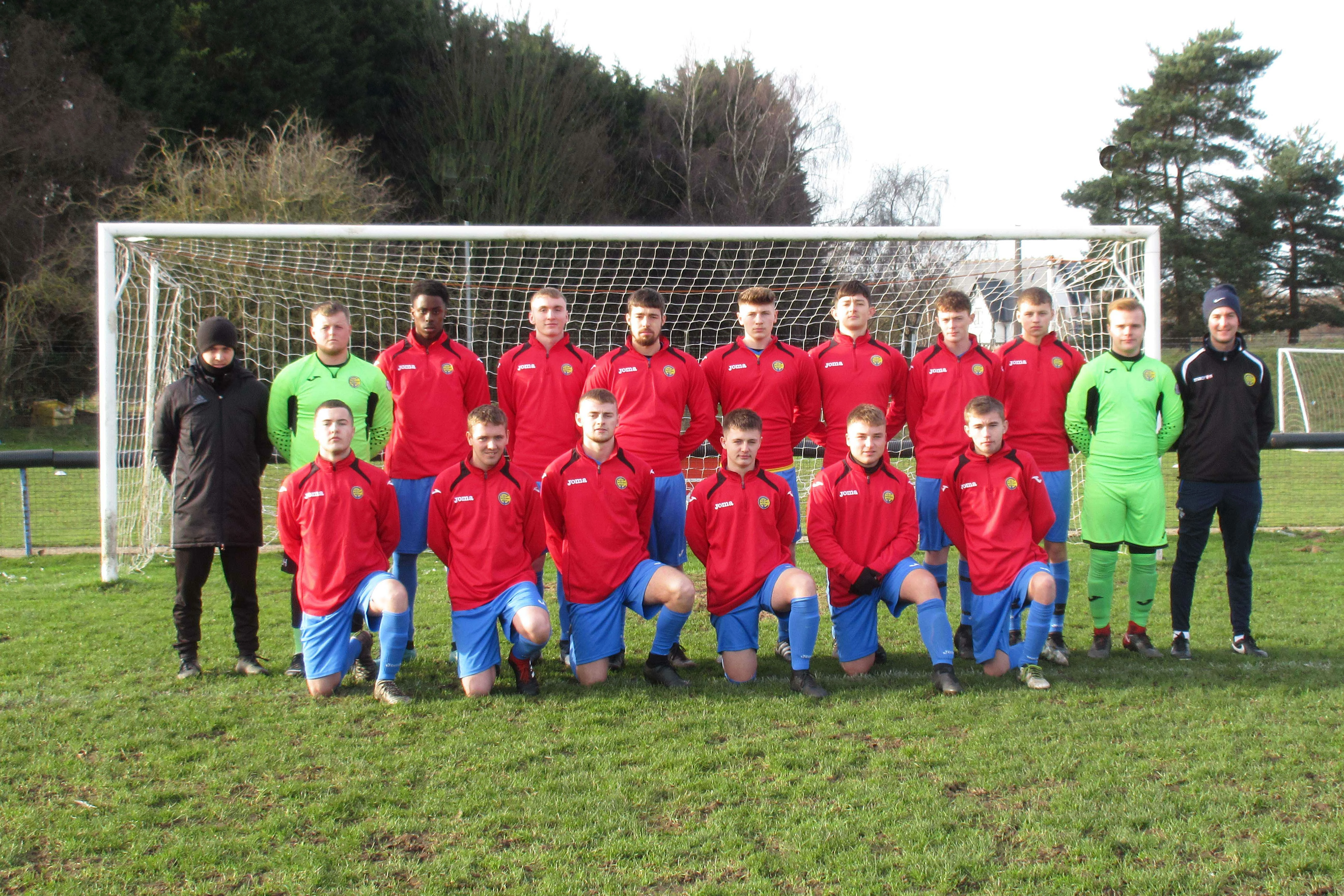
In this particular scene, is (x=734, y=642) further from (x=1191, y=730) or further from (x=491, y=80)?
(x=491, y=80)

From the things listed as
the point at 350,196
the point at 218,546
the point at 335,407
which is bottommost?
the point at 218,546

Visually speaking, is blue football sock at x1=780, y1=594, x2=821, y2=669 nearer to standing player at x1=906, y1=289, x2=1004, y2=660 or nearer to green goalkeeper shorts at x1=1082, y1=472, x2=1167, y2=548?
standing player at x1=906, y1=289, x2=1004, y2=660

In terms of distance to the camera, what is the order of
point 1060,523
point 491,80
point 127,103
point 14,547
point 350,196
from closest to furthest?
1. point 1060,523
2. point 14,547
3. point 350,196
4. point 127,103
5. point 491,80

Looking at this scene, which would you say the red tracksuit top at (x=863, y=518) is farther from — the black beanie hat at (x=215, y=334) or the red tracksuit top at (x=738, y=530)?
the black beanie hat at (x=215, y=334)

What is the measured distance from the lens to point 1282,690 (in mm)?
4070

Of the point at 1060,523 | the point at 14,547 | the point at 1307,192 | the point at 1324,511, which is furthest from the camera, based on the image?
the point at 1307,192

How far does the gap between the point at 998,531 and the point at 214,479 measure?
3.65 meters

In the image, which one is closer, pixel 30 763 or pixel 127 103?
pixel 30 763

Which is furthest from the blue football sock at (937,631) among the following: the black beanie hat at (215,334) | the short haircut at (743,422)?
the black beanie hat at (215,334)

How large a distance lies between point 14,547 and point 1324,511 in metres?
13.0

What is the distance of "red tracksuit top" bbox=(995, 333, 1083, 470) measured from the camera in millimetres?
4922

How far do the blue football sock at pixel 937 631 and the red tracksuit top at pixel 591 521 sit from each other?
133cm

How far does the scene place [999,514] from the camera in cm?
439

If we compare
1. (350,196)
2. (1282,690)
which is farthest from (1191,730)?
(350,196)
